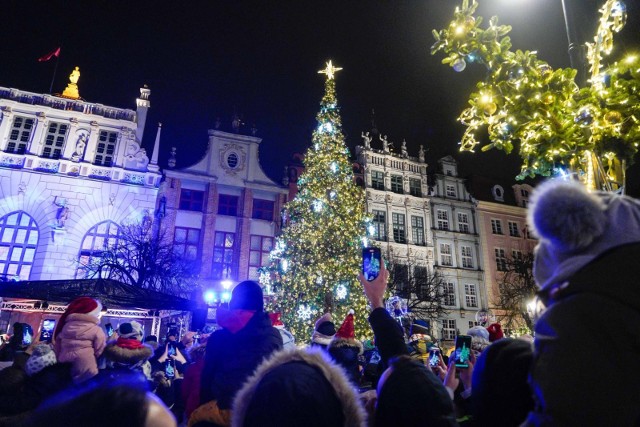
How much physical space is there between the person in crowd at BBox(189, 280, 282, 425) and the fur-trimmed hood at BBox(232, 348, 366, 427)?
1.53m

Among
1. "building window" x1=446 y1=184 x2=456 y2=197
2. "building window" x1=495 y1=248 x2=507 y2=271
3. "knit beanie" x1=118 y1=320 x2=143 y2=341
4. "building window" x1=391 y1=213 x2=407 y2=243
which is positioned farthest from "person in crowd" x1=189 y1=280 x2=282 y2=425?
"building window" x1=495 y1=248 x2=507 y2=271

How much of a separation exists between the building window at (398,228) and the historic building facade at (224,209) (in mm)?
9586

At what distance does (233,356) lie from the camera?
3197 mm

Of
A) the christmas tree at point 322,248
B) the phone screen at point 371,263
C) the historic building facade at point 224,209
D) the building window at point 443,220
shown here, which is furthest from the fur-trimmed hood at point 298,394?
the building window at point 443,220

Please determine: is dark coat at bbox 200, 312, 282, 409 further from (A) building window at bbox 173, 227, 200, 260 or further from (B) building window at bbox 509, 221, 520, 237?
(B) building window at bbox 509, 221, 520, 237

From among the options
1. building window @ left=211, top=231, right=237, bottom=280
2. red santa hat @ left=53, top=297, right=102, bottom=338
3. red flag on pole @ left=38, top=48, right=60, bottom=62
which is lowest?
red santa hat @ left=53, top=297, right=102, bottom=338

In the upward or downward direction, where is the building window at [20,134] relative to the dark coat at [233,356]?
upward

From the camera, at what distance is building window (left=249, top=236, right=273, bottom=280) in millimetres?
28086

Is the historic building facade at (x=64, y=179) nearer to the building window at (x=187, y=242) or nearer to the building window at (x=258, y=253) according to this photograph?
the building window at (x=187, y=242)

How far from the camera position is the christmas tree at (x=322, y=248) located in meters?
18.2

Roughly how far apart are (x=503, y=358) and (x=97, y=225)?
92.5ft

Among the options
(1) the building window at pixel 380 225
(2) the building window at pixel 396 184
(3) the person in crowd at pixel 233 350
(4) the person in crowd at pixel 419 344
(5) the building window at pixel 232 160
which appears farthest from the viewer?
(2) the building window at pixel 396 184

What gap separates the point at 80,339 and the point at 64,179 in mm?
26214

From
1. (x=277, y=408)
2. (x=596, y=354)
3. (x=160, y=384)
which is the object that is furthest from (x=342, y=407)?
(x=160, y=384)
